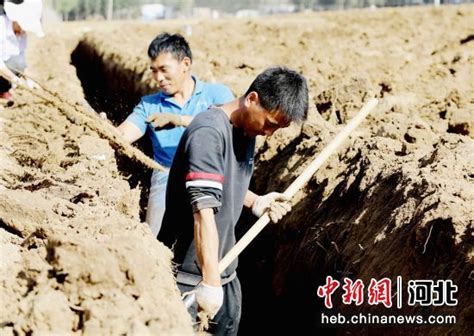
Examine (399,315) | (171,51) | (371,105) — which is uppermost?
(171,51)

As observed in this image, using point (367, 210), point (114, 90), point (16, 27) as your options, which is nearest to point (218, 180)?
point (367, 210)

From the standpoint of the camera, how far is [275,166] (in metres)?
6.96

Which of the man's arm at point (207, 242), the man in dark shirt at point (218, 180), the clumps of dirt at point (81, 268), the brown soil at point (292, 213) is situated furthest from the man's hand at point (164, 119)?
the man's arm at point (207, 242)

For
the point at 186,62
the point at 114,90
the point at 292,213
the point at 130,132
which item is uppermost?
the point at 186,62

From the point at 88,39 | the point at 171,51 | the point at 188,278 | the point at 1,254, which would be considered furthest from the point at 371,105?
the point at 88,39

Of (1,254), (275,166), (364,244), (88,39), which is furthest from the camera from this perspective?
(88,39)

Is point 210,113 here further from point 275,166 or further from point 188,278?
point 275,166

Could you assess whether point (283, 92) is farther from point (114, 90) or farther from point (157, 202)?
point (114, 90)

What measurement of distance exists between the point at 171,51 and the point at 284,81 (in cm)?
179

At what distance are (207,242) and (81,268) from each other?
827 millimetres

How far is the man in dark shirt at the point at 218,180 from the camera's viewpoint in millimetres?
3562

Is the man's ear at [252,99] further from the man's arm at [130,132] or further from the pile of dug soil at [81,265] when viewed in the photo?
the man's arm at [130,132]

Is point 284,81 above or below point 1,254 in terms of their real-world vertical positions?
A: above

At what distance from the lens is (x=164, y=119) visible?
519 centimetres
